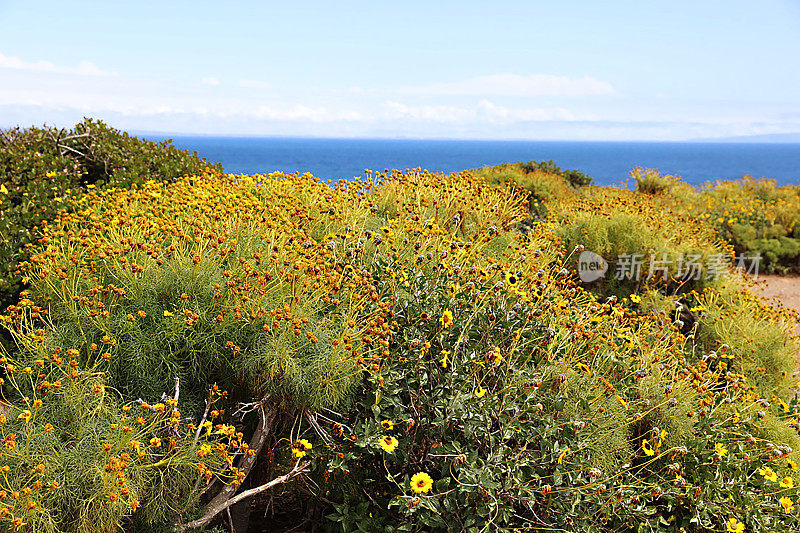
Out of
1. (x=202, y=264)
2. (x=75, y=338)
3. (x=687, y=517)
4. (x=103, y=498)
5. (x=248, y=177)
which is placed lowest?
(x=687, y=517)

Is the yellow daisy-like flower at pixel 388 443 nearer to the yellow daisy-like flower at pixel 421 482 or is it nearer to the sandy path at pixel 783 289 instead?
the yellow daisy-like flower at pixel 421 482

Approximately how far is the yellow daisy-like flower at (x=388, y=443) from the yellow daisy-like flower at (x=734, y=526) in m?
1.65

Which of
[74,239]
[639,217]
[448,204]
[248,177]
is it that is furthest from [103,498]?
[639,217]

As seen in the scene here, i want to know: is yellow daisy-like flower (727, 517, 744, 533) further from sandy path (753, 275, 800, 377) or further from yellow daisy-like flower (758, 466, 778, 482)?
sandy path (753, 275, 800, 377)

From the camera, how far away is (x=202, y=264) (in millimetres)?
2926

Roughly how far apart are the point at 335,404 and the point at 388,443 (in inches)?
13.6

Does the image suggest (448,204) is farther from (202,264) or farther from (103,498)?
(103,498)

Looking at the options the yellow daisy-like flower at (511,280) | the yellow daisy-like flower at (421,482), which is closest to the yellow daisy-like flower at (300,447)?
the yellow daisy-like flower at (421,482)

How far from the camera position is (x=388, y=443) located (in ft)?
8.26

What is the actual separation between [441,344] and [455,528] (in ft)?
2.80

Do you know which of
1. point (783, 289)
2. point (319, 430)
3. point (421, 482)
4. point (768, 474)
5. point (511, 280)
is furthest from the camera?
point (783, 289)

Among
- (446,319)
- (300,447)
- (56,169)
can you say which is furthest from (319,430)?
Result: (56,169)

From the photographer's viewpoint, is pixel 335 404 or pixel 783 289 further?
pixel 783 289

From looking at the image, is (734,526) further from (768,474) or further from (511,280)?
(511,280)
